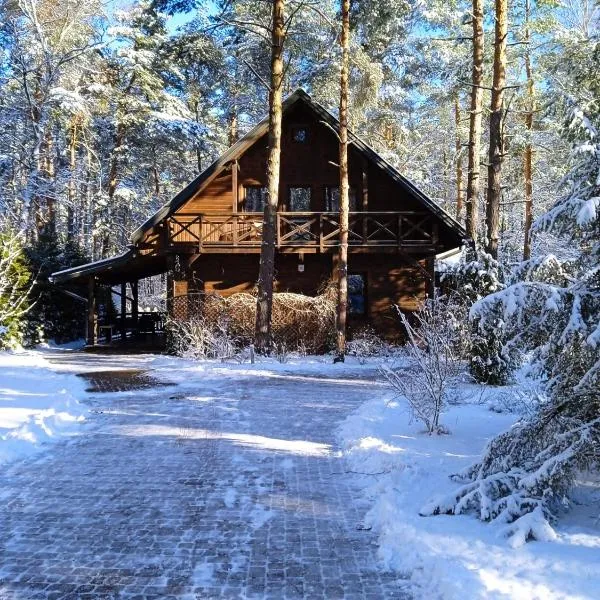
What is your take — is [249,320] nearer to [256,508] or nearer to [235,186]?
[235,186]

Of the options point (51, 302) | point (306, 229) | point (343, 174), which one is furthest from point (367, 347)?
point (51, 302)

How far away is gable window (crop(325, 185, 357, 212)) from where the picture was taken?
19.7 meters

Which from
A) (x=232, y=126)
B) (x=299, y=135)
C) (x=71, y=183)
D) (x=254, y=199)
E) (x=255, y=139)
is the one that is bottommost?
(x=254, y=199)

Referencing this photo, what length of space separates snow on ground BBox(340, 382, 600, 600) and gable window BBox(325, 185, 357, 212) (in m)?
13.7

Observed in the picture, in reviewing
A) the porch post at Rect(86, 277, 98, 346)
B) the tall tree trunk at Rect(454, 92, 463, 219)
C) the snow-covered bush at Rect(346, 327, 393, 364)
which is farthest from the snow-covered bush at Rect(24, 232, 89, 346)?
the tall tree trunk at Rect(454, 92, 463, 219)

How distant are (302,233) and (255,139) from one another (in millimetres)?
3286

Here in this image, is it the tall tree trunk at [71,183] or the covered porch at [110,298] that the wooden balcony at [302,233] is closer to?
the covered porch at [110,298]

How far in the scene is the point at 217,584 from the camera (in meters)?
3.74

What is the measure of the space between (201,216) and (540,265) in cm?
1386

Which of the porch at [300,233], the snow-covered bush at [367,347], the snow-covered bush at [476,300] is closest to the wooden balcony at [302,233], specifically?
the porch at [300,233]

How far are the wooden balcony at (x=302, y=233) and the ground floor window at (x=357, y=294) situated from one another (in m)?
1.68

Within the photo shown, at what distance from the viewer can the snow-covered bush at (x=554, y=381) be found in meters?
4.27

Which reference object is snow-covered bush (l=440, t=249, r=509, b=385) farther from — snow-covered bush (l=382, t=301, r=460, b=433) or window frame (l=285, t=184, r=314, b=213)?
window frame (l=285, t=184, r=314, b=213)

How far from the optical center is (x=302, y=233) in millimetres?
18938
